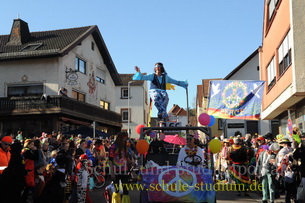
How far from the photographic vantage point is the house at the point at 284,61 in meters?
14.7

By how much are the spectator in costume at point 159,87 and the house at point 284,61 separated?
6709 mm

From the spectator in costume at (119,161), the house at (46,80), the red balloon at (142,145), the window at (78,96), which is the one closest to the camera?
the red balloon at (142,145)

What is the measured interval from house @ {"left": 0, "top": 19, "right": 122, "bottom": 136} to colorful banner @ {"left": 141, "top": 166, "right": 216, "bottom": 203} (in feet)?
57.2

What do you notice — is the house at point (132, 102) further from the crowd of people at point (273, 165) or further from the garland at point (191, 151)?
the garland at point (191, 151)

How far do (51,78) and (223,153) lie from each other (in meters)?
16.1

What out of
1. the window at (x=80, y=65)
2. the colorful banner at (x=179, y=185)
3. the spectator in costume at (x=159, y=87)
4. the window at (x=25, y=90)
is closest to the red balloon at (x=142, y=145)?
the colorful banner at (x=179, y=185)

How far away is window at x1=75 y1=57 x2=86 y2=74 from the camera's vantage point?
30744 millimetres

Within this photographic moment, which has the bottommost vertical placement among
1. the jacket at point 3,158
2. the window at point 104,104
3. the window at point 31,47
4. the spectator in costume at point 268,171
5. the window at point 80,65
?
the spectator in costume at point 268,171

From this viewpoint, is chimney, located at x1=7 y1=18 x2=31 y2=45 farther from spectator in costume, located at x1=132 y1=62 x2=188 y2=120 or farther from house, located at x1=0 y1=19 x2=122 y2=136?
spectator in costume, located at x1=132 y1=62 x2=188 y2=120

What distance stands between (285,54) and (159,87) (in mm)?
9212

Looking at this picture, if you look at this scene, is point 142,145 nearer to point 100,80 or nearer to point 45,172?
Answer: point 45,172

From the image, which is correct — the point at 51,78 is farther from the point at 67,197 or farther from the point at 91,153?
the point at 67,197

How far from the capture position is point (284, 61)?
17.4 meters

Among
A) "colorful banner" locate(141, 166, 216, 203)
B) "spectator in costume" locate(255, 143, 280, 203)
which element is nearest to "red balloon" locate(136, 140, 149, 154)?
"colorful banner" locate(141, 166, 216, 203)
